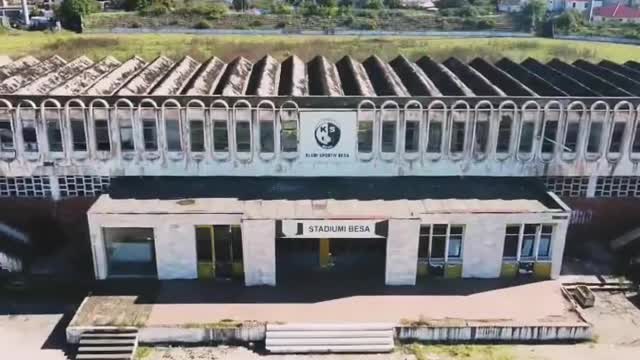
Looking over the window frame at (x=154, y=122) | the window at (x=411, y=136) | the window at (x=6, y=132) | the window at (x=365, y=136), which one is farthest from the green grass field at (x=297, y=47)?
the window at (x=411, y=136)

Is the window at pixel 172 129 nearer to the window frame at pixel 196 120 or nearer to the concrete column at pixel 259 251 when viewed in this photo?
→ the window frame at pixel 196 120

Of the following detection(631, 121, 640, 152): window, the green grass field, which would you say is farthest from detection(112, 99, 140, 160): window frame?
the green grass field

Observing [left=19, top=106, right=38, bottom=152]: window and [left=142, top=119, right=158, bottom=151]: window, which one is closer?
[left=19, top=106, right=38, bottom=152]: window

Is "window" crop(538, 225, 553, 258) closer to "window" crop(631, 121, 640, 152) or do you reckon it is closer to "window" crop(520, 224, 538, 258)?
"window" crop(520, 224, 538, 258)

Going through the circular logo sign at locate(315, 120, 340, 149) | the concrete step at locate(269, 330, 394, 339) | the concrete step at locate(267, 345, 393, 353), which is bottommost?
the concrete step at locate(267, 345, 393, 353)

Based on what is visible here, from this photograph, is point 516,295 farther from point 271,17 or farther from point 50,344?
point 271,17

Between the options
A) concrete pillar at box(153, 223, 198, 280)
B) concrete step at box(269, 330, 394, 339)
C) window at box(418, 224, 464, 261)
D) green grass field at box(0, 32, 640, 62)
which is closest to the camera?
concrete step at box(269, 330, 394, 339)
